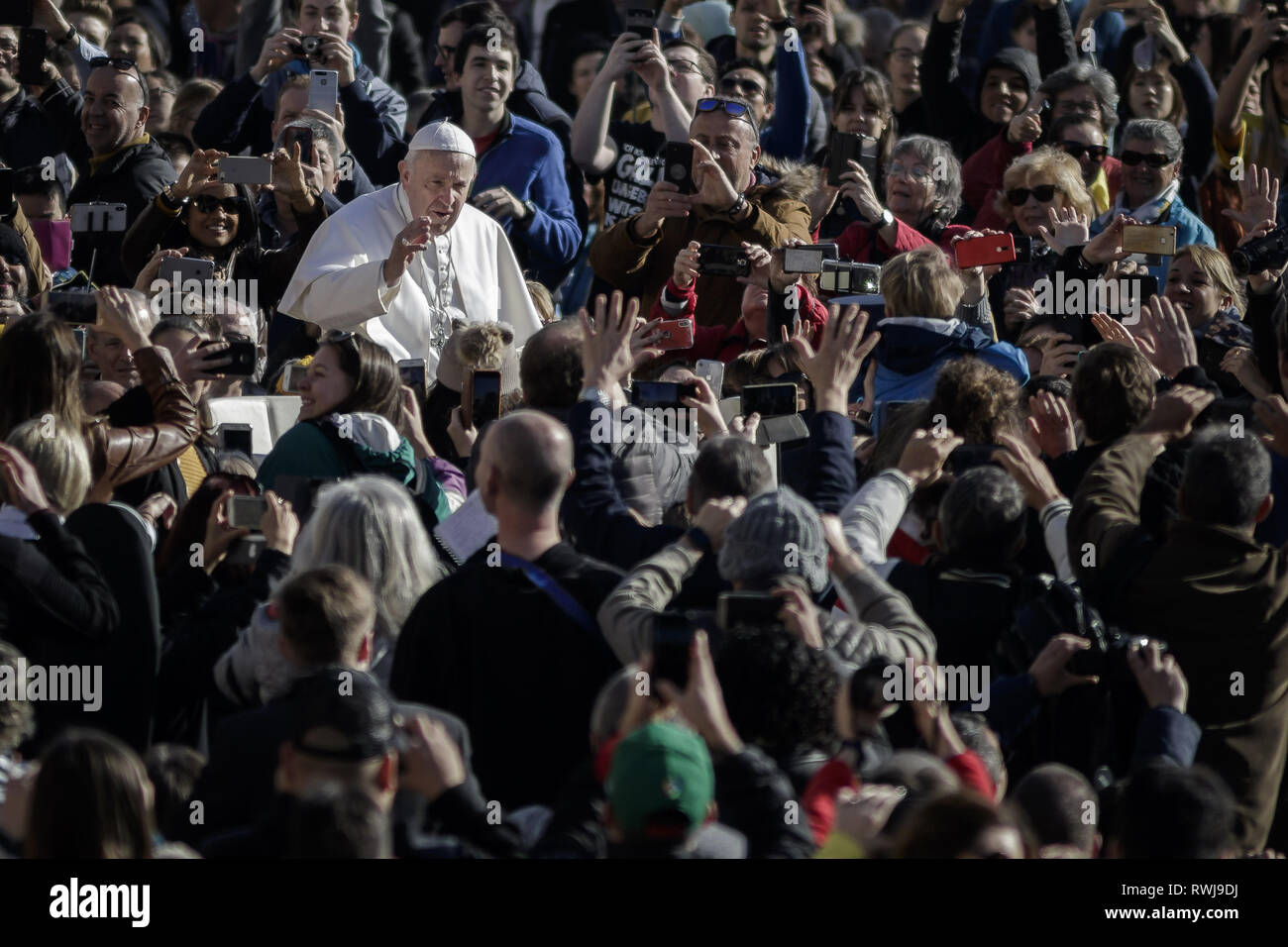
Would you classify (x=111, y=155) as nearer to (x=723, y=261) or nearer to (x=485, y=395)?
(x=723, y=261)

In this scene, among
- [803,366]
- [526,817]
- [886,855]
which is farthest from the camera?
[803,366]

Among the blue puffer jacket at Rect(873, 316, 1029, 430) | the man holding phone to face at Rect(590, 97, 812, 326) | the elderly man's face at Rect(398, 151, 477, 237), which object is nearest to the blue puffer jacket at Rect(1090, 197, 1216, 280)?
the man holding phone to face at Rect(590, 97, 812, 326)

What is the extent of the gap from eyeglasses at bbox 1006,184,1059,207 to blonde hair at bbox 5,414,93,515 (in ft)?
14.3

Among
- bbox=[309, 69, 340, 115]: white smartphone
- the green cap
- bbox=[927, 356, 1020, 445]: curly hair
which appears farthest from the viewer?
bbox=[309, 69, 340, 115]: white smartphone

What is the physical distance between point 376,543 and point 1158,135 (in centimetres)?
486

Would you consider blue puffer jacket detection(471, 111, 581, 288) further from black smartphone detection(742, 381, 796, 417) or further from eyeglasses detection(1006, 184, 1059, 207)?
black smartphone detection(742, 381, 796, 417)

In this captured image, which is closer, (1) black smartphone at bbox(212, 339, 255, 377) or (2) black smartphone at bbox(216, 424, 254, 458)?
(2) black smartphone at bbox(216, 424, 254, 458)

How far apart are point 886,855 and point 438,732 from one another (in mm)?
878

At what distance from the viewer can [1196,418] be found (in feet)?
19.0

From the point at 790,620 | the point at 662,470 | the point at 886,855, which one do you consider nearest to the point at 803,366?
the point at 662,470

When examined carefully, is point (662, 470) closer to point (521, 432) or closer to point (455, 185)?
point (521, 432)

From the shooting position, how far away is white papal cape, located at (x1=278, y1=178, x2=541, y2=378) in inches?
284

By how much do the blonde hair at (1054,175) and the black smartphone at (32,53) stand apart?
3.84 meters

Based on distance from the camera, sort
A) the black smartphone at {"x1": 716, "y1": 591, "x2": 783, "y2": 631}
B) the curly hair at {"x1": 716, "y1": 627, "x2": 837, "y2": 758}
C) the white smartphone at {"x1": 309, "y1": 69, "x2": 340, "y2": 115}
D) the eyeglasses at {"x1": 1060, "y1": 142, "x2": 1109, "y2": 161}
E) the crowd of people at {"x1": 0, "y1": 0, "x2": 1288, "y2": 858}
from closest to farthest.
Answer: the crowd of people at {"x1": 0, "y1": 0, "x2": 1288, "y2": 858} → the curly hair at {"x1": 716, "y1": 627, "x2": 837, "y2": 758} → the black smartphone at {"x1": 716, "y1": 591, "x2": 783, "y2": 631} → the white smartphone at {"x1": 309, "y1": 69, "x2": 340, "y2": 115} → the eyeglasses at {"x1": 1060, "y1": 142, "x2": 1109, "y2": 161}
